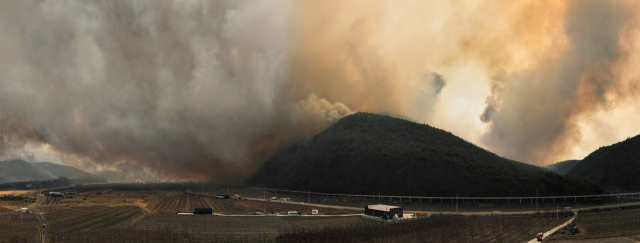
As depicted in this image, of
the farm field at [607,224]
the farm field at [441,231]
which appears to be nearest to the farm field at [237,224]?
the farm field at [441,231]

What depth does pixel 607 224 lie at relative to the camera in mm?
65438

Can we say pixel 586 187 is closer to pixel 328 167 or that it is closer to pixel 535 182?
pixel 535 182

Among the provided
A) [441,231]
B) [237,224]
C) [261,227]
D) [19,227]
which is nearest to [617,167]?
[441,231]

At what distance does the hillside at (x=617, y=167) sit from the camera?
359 ft

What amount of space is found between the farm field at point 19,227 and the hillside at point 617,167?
13637 centimetres

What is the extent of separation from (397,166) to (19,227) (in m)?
101

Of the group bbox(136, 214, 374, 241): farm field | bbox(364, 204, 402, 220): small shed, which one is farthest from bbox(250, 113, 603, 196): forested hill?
bbox(136, 214, 374, 241): farm field

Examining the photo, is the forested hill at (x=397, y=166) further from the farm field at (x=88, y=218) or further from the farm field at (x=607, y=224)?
the farm field at (x=88, y=218)

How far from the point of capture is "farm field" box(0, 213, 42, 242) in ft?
193

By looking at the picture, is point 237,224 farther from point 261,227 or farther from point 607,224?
point 607,224

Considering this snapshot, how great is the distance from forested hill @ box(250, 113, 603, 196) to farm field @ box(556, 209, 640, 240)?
2170 centimetres

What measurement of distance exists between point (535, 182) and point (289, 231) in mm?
70824

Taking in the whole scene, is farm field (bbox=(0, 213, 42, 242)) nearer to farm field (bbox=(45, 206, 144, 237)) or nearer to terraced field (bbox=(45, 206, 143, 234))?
farm field (bbox=(45, 206, 144, 237))

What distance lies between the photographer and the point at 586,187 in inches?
3829
